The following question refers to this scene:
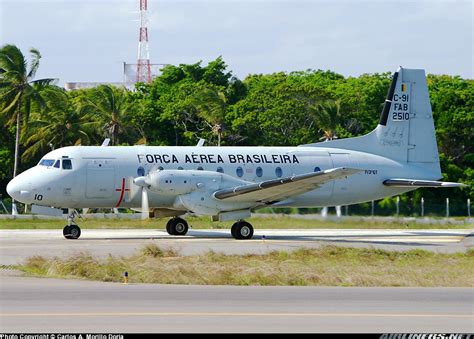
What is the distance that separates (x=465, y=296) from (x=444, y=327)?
12.1 feet

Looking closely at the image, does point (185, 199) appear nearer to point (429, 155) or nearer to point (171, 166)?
point (171, 166)

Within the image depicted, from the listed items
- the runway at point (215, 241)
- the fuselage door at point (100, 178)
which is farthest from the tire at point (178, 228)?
the fuselage door at point (100, 178)

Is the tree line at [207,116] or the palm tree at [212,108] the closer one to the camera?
the tree line at [207,116]

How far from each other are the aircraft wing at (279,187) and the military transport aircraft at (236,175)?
3 centimetres

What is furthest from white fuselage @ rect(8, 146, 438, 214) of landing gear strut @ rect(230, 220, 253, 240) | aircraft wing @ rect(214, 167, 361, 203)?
landing gear strut @ rect(230, 220, 253, 240)

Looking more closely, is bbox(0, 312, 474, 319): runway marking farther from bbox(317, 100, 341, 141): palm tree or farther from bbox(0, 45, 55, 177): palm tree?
bbox(317, 100, 341, 141): palm tree

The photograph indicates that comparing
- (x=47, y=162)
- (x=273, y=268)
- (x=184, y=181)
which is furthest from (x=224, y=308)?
(x=47, y=162)

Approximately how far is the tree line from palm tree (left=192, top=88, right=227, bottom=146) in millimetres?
65

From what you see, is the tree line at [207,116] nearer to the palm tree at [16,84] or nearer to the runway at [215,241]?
the palm tree at [16,84]

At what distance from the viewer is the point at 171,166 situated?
102ft

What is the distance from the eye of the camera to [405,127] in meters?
35.2

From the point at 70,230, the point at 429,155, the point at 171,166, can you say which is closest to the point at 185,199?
the point at 171,166

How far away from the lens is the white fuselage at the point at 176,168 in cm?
2988

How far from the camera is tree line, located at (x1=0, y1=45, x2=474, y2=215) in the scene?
5362 centimetres
